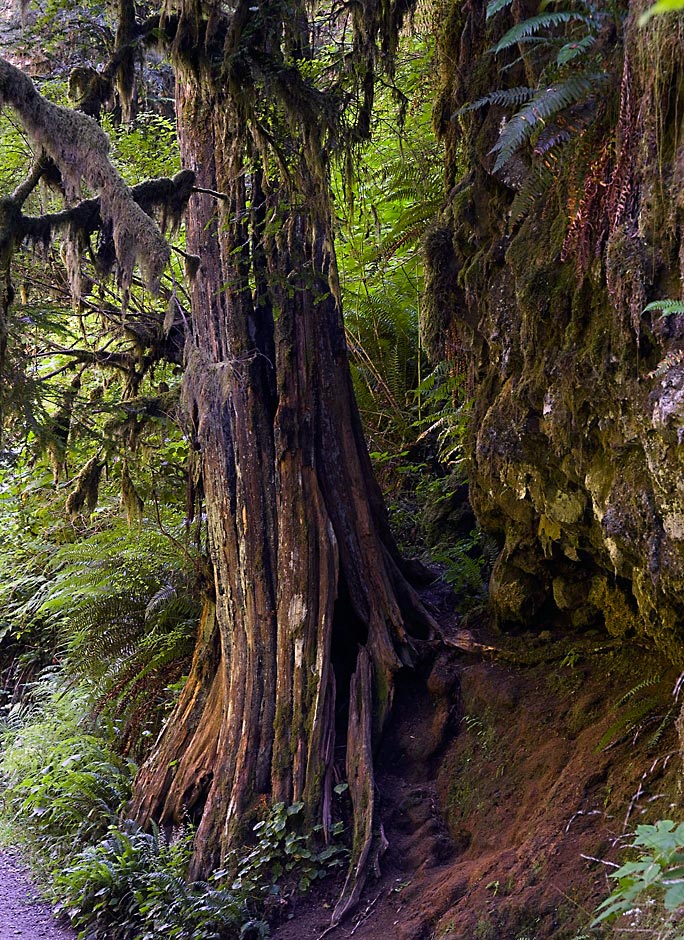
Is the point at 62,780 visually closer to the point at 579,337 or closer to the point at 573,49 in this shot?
the point at 579,337

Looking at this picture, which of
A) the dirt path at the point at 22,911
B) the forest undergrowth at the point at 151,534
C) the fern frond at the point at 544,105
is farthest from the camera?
the dirt path at the point at 22,911

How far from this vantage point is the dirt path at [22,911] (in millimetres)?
5684

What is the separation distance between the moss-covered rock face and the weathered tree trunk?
109 cm

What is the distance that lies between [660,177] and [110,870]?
18.0 feet

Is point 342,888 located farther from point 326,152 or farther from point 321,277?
point 326,152

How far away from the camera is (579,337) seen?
166 inches

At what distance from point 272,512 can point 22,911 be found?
11.4 ft

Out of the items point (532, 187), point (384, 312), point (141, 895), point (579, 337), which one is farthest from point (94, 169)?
point (384, 312)

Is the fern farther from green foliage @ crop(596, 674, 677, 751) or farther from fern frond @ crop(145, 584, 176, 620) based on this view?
fern frond @ crop(145, 584, 176, 620)

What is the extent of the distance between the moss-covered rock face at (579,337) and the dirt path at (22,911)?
387 cm

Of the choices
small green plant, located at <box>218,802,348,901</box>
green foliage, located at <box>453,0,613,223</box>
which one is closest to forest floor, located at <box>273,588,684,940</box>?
small green plant, located at <box>218,802,348,901</box>

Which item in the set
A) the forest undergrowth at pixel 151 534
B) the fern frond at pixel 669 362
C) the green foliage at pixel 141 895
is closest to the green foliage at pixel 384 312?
the forest undergrowth at pixel 151 534

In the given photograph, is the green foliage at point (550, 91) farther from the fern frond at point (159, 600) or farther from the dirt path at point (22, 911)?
the dirt path at point (22, 911)

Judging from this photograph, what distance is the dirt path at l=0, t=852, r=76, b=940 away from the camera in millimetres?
5684
